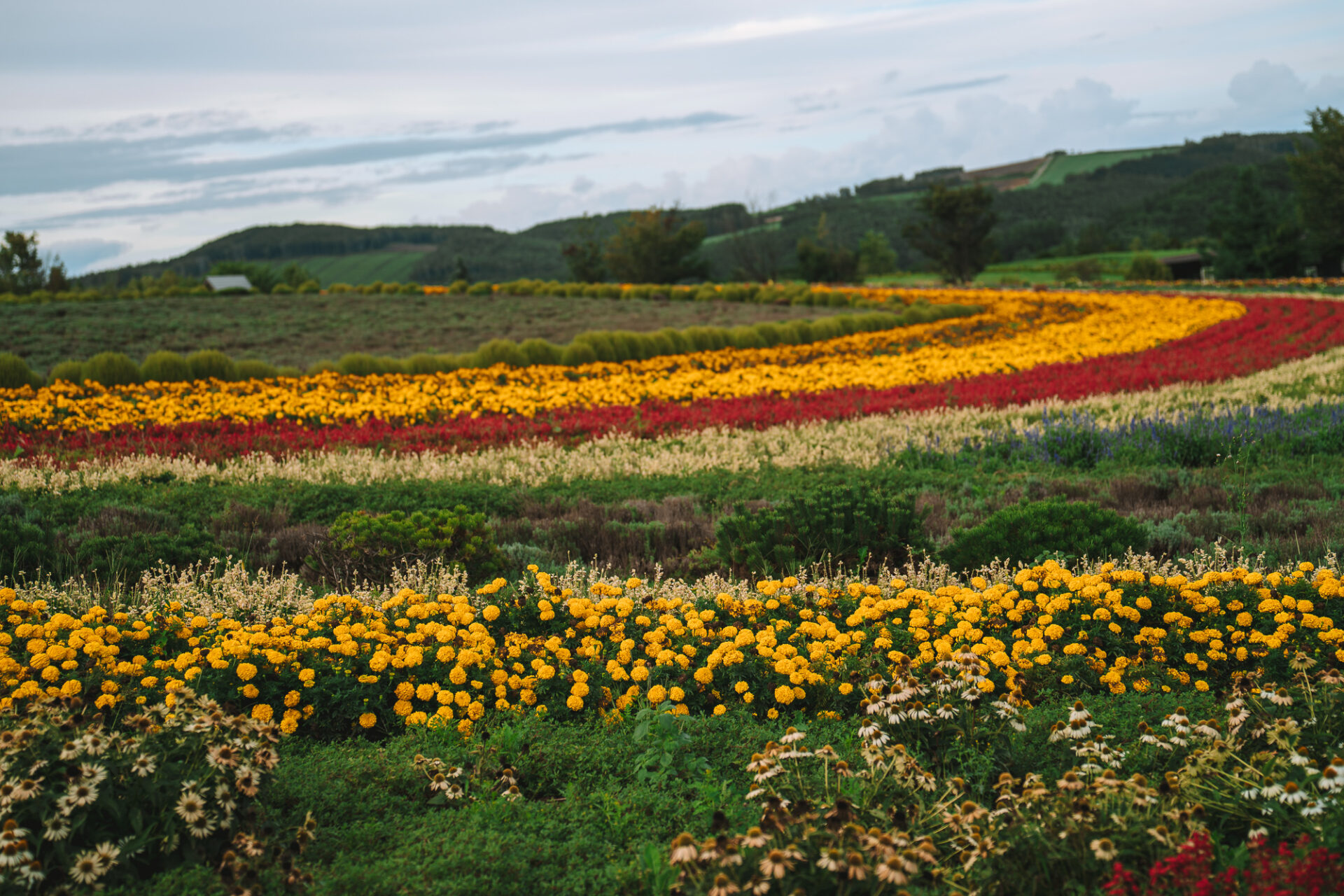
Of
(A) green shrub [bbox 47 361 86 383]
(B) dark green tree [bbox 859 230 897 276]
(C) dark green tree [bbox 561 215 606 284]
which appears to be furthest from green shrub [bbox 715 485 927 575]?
(B) dark green tree [bbox 859 230 897 276]

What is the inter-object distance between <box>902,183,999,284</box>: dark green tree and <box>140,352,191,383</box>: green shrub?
47.8 m

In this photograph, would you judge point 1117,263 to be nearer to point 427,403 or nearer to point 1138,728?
point 427,403

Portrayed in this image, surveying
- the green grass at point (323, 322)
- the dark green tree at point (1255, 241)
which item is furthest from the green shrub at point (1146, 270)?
the green grass at point (323, 322)

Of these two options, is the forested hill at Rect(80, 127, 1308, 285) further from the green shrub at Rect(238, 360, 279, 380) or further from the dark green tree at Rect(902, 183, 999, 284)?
the green shrub at Rect(238, 360, 279, 380)

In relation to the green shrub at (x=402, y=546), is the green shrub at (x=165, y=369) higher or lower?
higher

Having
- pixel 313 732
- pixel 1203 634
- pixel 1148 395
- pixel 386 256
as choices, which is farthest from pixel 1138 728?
pixel 386 256

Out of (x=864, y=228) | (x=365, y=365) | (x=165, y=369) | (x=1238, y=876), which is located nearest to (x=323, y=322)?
(x=365, y=365)

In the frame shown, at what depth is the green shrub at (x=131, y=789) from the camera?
2797 mm

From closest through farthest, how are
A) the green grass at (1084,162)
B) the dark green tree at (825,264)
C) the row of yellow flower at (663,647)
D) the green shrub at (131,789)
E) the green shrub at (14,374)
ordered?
1. the green shrub at (131,789)
2. the row of yellow flower at (663,647)
3. the green shrub at (14,374)
4. the dark green tree at (825,264)
5. the green grass at (1084,162)

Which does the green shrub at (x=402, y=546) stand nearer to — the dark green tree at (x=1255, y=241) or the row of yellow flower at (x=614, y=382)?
the row of yellow flower at (x=614, y=382)

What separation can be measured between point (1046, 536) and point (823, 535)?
1.61 meters

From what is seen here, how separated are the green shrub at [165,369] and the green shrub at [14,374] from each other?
1747 mm

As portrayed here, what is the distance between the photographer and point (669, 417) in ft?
42.7

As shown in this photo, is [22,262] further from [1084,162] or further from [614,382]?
[1084,162]
